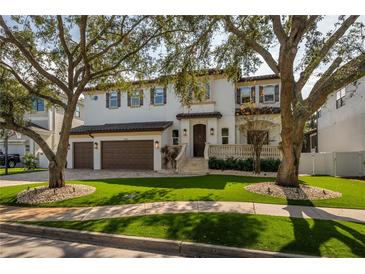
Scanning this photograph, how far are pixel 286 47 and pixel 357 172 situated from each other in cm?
1037

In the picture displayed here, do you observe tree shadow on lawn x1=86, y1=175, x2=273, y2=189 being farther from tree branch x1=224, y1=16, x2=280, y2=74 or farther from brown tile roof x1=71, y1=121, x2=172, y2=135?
brown tile roof x1=71, y1=121, x2=172, y2=135

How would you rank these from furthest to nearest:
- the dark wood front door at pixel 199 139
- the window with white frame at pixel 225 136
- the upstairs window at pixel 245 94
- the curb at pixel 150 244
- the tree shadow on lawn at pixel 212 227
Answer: the upstairs window at pixel 245 94, the dark wood front door at pixel 199 139, the window with white frame at pixel 225 136, the tree shadow on lawn at pixel 212 227, the curb at pixel 150 244

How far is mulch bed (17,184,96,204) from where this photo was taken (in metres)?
9.30

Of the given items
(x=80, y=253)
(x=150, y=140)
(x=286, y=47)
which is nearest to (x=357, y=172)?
(x=286, y=47)

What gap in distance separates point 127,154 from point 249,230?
16359 millimetres

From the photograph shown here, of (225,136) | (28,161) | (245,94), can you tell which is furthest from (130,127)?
(245,94)

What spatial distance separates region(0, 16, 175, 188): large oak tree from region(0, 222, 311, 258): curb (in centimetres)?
536

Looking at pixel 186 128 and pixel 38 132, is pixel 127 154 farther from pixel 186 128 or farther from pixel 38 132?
pixel 38 132

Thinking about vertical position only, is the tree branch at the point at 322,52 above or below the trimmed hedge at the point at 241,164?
above

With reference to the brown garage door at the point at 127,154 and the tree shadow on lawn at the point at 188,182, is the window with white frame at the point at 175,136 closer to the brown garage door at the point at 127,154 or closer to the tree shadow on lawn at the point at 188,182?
the brown garage door at the point at 127,154

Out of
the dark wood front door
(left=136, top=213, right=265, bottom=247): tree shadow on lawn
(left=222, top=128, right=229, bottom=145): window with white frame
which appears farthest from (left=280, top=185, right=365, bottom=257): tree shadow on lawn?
the dark wood front door

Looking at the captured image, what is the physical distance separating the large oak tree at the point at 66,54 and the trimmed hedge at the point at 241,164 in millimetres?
8215

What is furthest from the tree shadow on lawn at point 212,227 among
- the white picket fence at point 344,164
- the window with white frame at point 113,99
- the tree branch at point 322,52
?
the window with white frame at point 113,99

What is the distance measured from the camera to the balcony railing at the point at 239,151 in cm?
1786
